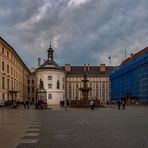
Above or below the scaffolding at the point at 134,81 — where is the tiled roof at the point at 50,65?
above

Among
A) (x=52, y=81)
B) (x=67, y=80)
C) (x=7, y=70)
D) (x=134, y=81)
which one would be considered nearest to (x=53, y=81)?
(x=52, y=81)

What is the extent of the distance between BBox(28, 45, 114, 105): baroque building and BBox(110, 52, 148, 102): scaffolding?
19085mm

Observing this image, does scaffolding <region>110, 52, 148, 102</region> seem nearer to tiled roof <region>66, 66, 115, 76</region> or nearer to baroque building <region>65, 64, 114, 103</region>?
baroque building <region>65, 64, 114, 103</region>

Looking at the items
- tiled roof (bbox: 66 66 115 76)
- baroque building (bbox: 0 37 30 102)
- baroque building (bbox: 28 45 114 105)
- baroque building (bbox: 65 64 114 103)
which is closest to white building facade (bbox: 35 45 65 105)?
baroque building (bbox: 28 45 114 105)

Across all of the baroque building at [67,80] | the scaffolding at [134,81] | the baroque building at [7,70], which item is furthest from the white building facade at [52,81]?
the baroque building at [7,70]

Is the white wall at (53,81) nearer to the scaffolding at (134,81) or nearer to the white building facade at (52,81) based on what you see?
the white building facade at (52,81)

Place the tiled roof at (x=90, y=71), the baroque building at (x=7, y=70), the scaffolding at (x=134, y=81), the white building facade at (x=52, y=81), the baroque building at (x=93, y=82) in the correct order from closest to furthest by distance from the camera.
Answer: the baroque building at (x=7, y=70), the scaffolding at (x=134, y=81), the white building facade at (x=52, y=81), the baroque building at (x=93, y=82), the tiled roof at (x=90, y=71)

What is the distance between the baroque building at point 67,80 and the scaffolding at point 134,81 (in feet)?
62.6

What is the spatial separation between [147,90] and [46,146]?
222ft

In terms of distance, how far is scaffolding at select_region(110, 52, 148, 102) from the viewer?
3093 inches

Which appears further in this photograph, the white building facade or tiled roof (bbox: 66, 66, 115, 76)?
tiled roof (bbox: 66, 66, 115, 76)

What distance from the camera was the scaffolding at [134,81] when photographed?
258ft

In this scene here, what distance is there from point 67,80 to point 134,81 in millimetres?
70775

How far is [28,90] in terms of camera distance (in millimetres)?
139500
